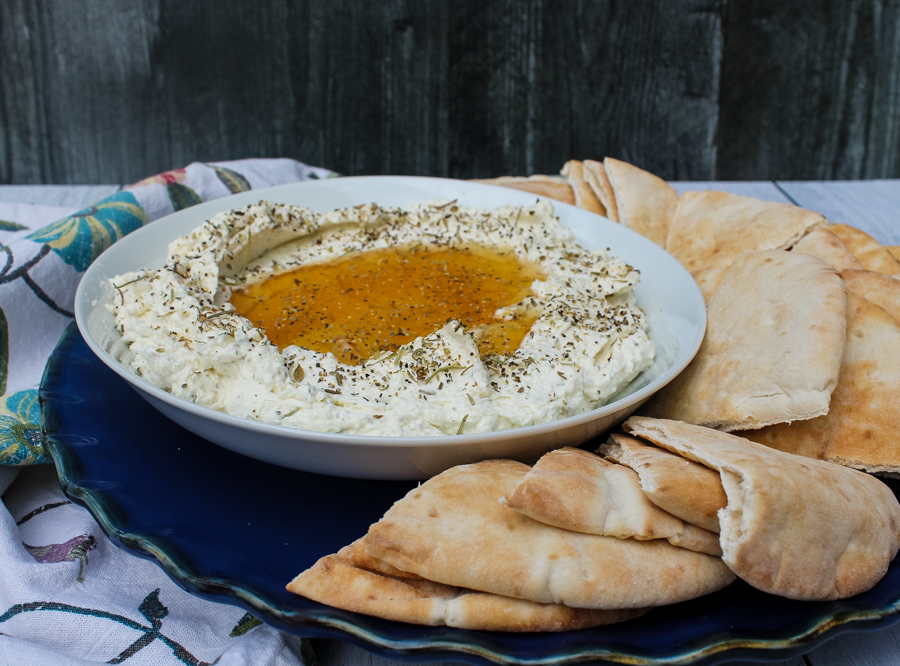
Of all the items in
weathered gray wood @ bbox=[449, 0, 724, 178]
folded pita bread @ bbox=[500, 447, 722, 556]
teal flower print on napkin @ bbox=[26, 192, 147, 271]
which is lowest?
folded pita bread @ bbox=[500, 447, 722, 556]

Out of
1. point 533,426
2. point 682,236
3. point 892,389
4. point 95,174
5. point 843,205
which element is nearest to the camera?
point 533,426

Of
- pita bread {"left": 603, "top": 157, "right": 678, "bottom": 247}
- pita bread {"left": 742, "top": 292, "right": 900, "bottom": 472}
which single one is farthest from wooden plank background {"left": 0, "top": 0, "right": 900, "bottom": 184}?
pita bread {"left": 742, "top": 292, "right": 900, "bottom": 472}

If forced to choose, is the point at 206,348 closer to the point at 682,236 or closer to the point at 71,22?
the point at 682,236

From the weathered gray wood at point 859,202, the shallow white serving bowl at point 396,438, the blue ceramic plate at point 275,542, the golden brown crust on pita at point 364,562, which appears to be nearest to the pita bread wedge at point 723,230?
the shallow white serving bowl at point 396,438

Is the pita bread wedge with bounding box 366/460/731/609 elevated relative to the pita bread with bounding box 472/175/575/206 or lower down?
lower down

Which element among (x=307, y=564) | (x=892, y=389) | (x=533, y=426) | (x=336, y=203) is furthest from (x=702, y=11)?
(x=307, y=564)

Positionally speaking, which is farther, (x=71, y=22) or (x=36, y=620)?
(x=71, y=22)

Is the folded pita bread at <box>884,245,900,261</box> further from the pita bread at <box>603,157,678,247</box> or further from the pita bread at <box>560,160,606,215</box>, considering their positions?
the pita bread at <box>560,160,606,215</box>
